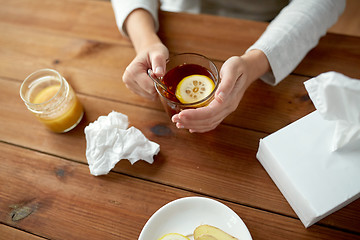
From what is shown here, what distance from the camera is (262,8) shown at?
1.17m

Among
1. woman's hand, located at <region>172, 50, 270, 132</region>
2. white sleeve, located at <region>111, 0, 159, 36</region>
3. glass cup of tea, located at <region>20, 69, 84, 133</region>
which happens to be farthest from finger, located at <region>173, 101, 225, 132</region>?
white sleeve, located at <region>111, 0, 159, 36</region>

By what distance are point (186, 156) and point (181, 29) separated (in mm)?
449

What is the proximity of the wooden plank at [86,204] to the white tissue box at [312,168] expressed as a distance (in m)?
0.08

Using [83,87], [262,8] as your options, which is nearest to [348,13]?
[262,8]

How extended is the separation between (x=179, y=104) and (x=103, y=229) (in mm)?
334

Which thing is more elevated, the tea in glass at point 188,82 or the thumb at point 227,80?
the thumb at point 227,80

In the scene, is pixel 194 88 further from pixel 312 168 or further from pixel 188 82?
pixel 312 168

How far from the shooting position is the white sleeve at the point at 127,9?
3.24ft

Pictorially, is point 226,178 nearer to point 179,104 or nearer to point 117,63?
point 179,104

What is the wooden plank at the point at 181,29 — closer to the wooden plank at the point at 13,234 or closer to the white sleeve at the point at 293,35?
the white sleeve at the point at 293,35

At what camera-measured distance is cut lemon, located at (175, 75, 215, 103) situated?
2.44ft

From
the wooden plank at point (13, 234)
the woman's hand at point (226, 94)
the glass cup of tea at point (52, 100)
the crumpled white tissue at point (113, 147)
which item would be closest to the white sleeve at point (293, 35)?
the woman's hand at point (226, 94)

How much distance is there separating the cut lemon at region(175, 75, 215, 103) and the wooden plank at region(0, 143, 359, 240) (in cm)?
22

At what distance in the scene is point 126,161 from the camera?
811 millimetres
